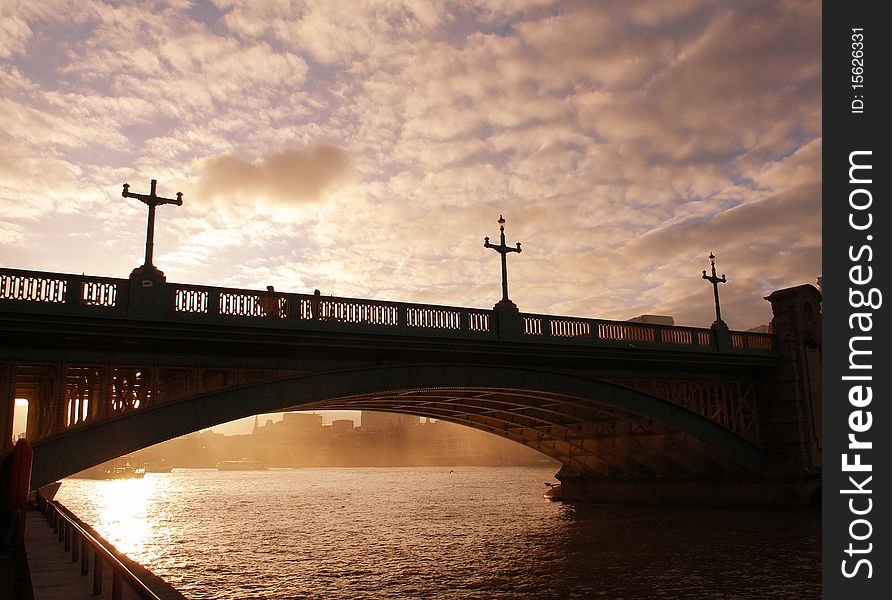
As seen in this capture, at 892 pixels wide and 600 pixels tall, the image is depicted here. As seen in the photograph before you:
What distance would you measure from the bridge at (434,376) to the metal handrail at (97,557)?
2573 mm

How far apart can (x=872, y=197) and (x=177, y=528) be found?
4640cm

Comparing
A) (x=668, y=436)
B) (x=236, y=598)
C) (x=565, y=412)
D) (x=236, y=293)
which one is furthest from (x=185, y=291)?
(x=668, y=436)

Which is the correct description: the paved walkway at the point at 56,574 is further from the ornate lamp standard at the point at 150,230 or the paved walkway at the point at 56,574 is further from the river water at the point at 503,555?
the ornate lamp standard at the point at 150,230

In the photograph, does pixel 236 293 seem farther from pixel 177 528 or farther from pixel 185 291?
pixel 177 528

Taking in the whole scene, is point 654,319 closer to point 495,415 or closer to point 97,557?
point 495,415

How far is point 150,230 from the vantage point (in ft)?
77.1

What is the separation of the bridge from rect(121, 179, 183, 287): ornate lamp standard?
7.0 inches

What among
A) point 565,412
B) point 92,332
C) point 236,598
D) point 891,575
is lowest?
point 236,598

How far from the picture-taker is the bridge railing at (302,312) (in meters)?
20.9

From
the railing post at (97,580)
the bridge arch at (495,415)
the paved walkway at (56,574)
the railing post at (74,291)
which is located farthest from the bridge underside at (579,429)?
the railing post at (97,580)

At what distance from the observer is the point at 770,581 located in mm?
22875

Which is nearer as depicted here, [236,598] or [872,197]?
[872,197]

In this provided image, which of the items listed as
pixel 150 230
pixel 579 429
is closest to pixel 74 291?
pixel 150 230

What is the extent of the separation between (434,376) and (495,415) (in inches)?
694
